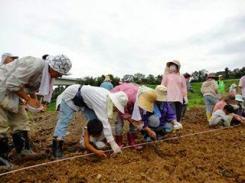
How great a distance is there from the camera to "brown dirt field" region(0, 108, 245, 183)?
13.0 ft

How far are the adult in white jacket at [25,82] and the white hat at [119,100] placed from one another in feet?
2.04

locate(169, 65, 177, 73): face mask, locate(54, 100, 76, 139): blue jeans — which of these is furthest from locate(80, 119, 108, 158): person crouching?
locate(169, 65, 177, 73): face mask

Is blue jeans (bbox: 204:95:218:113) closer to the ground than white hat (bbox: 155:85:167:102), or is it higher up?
closer to the ground

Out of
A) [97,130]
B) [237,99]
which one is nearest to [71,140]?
[97,130]

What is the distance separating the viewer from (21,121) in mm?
4961

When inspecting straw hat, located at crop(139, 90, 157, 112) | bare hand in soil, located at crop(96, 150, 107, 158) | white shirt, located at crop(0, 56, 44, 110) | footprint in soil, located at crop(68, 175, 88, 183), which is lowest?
footprint in soil, located at crop(68, 175, 88, 183)

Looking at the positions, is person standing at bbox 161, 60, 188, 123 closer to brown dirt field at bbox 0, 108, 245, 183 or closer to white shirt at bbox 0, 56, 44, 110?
brown dirt field at bbox 0, 108, 245, 183

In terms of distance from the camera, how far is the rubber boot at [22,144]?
4895 millimetres

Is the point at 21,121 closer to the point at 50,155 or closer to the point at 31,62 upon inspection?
the point at 50,155

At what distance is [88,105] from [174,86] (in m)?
2.62

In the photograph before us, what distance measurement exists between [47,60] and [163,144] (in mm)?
2028

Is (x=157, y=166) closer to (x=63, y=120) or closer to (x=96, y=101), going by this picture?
(x=96, y=101)

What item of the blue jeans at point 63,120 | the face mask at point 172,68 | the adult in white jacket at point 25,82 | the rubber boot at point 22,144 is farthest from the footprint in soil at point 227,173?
the face mask at point 172,68

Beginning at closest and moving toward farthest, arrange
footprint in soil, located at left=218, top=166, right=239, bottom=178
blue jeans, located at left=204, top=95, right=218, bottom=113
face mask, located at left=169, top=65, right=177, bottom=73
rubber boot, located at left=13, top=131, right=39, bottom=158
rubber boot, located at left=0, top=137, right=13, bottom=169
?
footprint in soil, located at left=218, top=166, right=239, bottom=178
rubber boot, located at left=0, top=137, right=13, bottom=169
rubber boot, located at left=13, top=131, right=39, bottom=158
face mask, located at left=169, top=65, right=177, bottom=73
blue jeans, located at left=204, top=95, right=218, bottom=113
